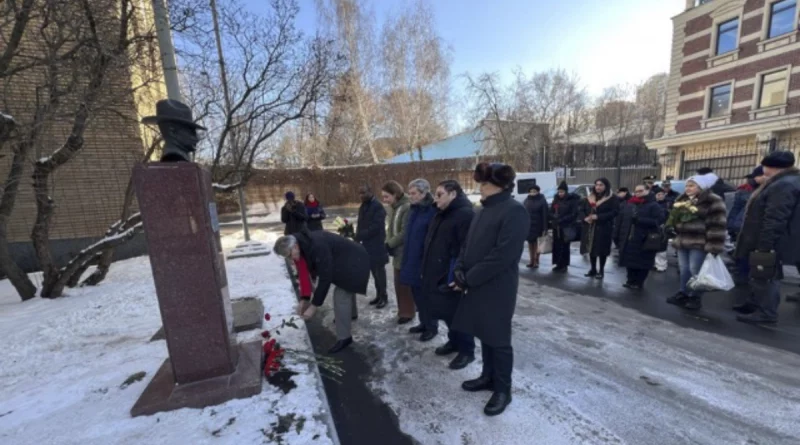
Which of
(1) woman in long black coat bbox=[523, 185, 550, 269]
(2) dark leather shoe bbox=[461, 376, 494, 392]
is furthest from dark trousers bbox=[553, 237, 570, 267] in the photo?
(2) dark leather shoe bbox=[461, 376, 494, 392]

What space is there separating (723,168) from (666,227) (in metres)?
15.0

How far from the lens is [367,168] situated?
22312 mm

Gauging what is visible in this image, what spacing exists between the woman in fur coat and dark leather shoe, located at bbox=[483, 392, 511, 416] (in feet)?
11.4

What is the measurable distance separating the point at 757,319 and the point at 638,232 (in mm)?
1627

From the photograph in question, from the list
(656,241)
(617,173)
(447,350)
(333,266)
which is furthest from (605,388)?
(617,173)

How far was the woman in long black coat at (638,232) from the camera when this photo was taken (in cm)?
512

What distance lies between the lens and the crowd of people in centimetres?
250

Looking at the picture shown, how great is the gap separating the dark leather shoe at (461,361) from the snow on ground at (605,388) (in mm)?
63

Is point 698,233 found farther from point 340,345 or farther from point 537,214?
point 340,345

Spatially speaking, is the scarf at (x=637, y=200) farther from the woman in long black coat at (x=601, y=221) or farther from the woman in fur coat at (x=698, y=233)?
the woman in fur coat at (x=698, y=233)

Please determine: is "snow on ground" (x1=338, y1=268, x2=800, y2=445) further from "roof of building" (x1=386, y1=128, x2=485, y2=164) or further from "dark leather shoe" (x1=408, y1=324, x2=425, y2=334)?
"roof of building" (x1=386, y1=128, x2=485, y2=164)

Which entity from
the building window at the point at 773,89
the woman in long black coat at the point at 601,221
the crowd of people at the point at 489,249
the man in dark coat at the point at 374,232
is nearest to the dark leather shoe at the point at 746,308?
the crowd of people at the point at 489,249

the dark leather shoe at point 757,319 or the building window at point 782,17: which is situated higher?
the building window at point 782,17

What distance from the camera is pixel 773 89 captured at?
15.3 m
